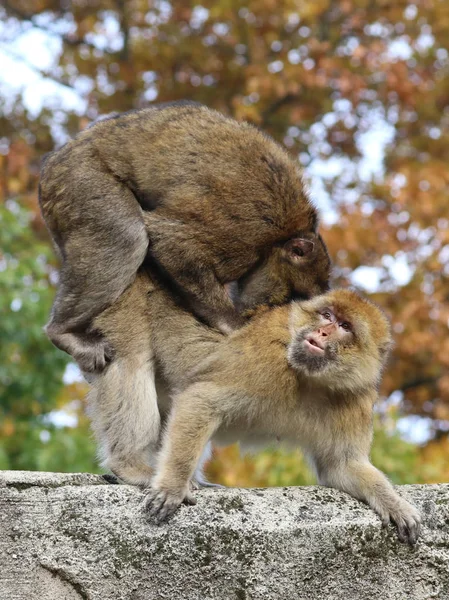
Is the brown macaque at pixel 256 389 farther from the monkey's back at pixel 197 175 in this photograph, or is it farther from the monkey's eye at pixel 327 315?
the monkey's back at pixel 197 175

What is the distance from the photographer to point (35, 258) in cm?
738

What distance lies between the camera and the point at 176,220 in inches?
162

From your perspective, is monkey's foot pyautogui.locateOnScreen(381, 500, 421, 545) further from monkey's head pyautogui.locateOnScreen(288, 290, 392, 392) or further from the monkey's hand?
monkey's head pyautogui.locateOnScreen(288, 290, 392, 392)

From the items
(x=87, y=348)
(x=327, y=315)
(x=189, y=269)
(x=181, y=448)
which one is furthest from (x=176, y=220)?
(x=181, y=448)

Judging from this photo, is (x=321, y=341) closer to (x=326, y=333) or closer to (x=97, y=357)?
(x=326, y=333)

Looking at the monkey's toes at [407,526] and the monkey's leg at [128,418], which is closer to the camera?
the monkey's toes at [407,526]

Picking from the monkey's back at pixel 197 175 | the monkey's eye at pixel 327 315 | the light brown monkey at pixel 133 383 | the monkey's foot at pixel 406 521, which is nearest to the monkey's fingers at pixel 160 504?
the light brown monkey at pixel 133 383

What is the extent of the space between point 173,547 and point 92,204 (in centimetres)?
161

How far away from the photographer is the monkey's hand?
3430 millimetres

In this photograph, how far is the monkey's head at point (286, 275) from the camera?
4199 millimetres

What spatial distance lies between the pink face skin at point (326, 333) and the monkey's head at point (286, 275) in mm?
384

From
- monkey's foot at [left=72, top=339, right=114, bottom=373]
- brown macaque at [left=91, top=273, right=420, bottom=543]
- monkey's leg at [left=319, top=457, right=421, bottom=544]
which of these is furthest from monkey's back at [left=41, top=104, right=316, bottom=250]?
monkey's leg at [left=319, top=457, right=421, bottom=544]

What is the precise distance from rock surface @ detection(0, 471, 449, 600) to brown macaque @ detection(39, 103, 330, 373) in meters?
0.81

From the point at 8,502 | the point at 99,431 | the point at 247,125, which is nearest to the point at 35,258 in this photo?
the point at 247,125
